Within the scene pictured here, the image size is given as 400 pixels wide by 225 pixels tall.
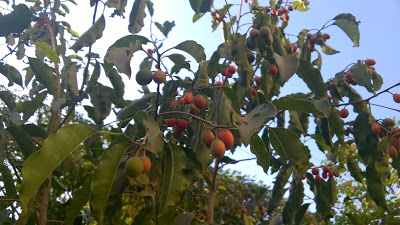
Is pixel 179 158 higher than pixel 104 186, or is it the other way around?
pixel 179 158

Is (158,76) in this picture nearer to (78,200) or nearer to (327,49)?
(78,200)

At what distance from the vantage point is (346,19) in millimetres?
2223

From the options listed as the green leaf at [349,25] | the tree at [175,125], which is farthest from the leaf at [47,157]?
the green leaf at [349,25]

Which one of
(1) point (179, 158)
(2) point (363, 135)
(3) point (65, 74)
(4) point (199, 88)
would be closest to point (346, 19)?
(2) point (363, 135)

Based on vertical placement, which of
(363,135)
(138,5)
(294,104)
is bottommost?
(294,104)

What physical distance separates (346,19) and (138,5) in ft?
3.83

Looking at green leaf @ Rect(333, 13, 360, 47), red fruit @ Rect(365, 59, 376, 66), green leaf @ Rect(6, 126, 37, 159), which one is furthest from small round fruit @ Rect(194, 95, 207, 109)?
red fruit @ Rect(365, 59, 376, 66)

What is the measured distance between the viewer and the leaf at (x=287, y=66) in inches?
64.9

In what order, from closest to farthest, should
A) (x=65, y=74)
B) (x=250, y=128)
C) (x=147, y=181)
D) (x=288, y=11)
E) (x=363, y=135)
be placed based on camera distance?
1. (x=250, y=128)
2. (x=147, y=181)
3. (x=363, y=135)
4. (x=65, y=74)
5. (x=288, y=11)

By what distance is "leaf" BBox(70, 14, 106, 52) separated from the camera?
176 cm

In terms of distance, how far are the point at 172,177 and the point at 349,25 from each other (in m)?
1.45

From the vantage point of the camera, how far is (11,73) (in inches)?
83.4

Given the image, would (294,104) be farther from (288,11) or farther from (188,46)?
(288,11)

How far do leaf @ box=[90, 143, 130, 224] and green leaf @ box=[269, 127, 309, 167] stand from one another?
54 cm
